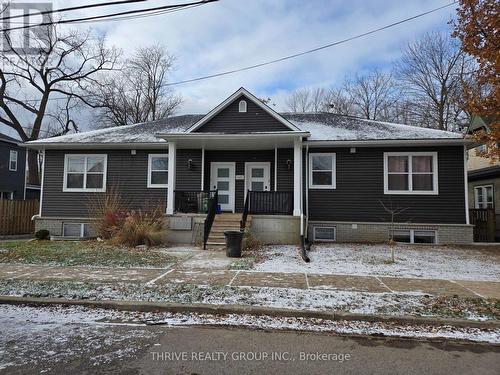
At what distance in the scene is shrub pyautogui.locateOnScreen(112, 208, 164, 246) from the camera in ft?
40.2

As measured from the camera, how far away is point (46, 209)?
1617cm

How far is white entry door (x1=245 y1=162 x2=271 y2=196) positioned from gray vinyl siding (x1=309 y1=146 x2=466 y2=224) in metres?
2.04

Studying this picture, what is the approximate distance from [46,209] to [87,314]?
40.9ft

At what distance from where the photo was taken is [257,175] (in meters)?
15.8

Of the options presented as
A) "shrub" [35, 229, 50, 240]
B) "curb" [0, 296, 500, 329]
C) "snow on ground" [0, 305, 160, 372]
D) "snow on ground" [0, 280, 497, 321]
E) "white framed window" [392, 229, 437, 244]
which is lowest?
"snow on ground" [0, 305, 160, 372]

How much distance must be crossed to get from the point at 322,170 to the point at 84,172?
10.4 metres

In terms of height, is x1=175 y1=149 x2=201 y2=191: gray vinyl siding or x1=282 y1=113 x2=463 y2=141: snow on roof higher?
x1=282 y1=113 x2=463 y2=141: snow on roof

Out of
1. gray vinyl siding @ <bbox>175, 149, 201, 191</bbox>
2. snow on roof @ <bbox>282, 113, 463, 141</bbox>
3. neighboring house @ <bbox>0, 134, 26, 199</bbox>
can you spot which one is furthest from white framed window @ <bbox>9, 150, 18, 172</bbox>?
snow on roof @ <bbox>282, 113, 463, 141</bbox>

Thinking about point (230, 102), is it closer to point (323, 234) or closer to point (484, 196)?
point (323, 234)

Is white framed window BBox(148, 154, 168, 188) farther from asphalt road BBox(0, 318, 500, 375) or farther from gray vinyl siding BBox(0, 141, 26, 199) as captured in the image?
gray vinyl siding BBox(0, 141, 26, 199)

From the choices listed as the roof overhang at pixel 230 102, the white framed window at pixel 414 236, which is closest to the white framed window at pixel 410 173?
the white framed window at pixel 414 236

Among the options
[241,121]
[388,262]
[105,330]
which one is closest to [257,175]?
[241,121]

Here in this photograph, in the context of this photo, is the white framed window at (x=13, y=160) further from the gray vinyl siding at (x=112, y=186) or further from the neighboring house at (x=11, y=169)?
the gray vinyl siding at (x=112, y=186)

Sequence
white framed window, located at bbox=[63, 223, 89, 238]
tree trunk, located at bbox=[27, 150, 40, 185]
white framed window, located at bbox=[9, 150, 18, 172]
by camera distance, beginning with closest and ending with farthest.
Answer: white framed window, located at bbox=[63, 223, 89, 238] < white framed window, located at bbox=[9, 150, 18, 172] < tree trunk, located at bbox=[27, 150, 40, 185]
